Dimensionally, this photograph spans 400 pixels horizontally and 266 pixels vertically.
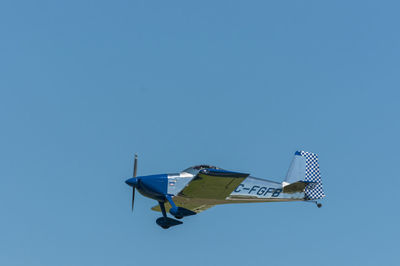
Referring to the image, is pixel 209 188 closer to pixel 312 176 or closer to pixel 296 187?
pixel 296 187

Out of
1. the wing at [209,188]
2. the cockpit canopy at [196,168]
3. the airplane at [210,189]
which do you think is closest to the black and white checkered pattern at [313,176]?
the airplane at [210,189]

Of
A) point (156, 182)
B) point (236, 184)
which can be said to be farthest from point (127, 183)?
point (236, 184)

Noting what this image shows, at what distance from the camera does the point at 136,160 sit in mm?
27969

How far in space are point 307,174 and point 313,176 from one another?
31 cm

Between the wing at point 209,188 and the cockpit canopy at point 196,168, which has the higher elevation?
the cockpit canopy at point 196,168

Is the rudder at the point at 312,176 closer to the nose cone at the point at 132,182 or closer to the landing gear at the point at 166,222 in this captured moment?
the landing gear at the point at 166,222

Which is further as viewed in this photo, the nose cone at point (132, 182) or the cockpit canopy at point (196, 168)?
the cockpit canopy at point (196, 168)

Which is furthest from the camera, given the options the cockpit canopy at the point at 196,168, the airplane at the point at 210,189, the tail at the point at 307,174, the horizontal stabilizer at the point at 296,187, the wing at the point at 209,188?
the tail at the point at 307,174

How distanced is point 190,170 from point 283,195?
485cm

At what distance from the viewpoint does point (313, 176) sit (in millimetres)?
30484

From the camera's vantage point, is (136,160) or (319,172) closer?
(136,160)

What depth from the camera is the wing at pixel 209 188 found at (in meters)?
25.8

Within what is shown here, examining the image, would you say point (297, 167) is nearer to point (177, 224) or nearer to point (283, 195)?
point (283, 195)

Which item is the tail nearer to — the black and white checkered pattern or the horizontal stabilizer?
the black and white checkered pattern
